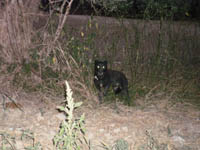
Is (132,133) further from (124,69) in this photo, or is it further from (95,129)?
(124,69)

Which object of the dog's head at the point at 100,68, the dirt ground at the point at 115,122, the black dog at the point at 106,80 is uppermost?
the dog's head at the point at 100,68

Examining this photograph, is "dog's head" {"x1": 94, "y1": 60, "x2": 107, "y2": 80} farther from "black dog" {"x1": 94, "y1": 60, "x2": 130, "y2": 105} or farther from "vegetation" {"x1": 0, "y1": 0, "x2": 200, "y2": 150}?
"vegetation" {"x1": 0, "y1": 0, "x2": 200, "y2": 150}

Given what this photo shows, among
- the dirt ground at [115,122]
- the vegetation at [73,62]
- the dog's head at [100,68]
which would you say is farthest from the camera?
the vegetation at [73,62]

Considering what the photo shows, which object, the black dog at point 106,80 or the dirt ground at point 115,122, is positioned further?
the black dog at point 106,80

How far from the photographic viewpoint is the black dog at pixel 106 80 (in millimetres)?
3635

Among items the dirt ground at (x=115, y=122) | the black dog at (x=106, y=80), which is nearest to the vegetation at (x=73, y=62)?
the black dog at (x=106, y=80)

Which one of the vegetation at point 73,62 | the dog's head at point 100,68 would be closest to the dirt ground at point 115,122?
the vegetation at point 73,62

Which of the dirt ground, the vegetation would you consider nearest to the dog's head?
the vegetation

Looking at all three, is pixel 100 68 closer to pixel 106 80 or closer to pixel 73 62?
pixel 106 80

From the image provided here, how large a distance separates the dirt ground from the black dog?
0.27 metres

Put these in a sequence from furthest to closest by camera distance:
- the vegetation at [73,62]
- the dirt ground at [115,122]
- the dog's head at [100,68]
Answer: the vegetation at [73,62]
the dog's head at [100,68]
the dirt ground at [115,122]

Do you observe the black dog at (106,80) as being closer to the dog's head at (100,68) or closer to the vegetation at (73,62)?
the dog's head at (100,68)

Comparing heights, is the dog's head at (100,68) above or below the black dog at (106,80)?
above

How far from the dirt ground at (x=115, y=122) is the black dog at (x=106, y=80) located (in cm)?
27
